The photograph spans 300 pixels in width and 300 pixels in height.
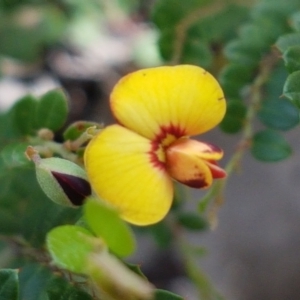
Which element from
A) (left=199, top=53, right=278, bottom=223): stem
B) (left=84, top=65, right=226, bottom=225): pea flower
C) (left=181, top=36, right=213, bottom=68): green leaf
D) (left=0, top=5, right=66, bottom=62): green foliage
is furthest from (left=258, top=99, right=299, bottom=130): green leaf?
(left=0, top=5, right=66, bottom=62): green foliage

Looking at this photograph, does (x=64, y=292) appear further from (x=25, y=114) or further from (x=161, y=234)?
(x=161, y=234)

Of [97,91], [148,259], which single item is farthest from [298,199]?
[97,91]

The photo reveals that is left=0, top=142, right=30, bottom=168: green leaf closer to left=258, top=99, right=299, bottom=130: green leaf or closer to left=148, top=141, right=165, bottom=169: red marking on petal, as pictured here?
left=148, top=141, right=165, bottom=169: red marking on petal

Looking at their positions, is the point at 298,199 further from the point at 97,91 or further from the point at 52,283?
the point at 52,283

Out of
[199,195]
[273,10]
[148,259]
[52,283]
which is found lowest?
[148,259]

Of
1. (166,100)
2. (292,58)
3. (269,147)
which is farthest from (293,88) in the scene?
(269,147)

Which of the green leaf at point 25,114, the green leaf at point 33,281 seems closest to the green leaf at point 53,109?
the green leaf at point 25,114
